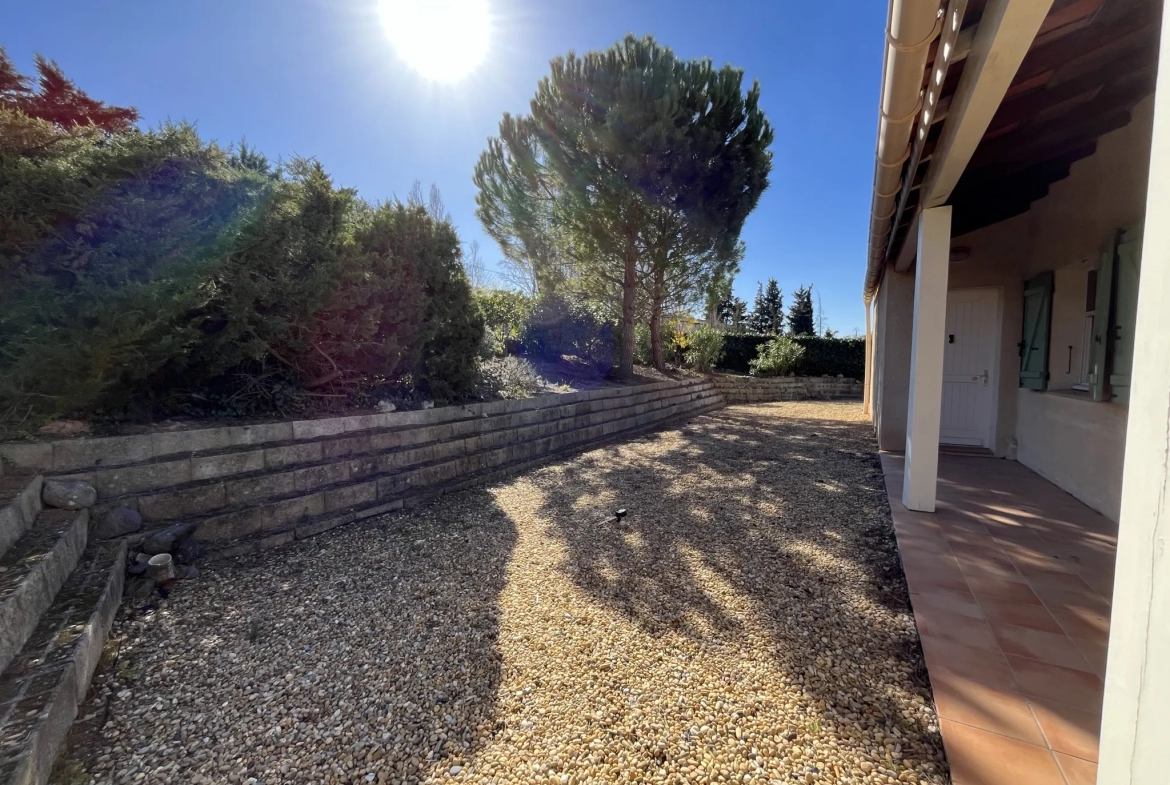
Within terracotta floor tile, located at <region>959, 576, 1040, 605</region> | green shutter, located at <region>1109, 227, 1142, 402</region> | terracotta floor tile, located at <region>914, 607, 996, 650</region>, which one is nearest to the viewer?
terracotta floor tile, located at <region>914, 607, 996, 650</region>

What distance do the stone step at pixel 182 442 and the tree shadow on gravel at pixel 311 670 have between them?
32.7 inches

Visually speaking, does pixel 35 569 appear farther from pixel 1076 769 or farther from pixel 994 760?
pixel 1076 769

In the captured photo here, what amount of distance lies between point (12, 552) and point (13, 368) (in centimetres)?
116

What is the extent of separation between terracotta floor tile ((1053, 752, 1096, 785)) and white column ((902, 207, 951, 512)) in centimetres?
260

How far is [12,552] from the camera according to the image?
2043 millimetres

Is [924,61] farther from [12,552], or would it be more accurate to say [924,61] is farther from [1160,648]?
[12,552]

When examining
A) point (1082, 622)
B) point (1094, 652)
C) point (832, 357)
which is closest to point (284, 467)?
point (1094, 652)

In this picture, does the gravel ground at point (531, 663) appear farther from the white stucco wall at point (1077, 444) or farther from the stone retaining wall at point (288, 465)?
the white stucco wall at point (1077, 444)

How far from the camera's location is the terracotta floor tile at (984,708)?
1.70m

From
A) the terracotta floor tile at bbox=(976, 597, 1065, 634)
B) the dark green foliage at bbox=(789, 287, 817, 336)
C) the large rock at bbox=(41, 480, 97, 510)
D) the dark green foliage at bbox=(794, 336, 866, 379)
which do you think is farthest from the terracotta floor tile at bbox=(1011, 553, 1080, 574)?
the dark green foliage at bbox=(789, 287, 817, 336)

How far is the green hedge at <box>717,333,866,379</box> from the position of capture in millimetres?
16625

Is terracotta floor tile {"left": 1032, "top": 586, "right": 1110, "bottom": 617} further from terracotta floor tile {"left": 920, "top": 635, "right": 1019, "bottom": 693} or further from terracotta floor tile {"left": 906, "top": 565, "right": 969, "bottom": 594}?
terracotta floor tile {"left": 920, "top": 635, "right": 1019, "bottom": 693}

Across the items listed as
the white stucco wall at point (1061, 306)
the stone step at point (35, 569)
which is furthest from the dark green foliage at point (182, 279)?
the white stucco wall at point (1061, 306)

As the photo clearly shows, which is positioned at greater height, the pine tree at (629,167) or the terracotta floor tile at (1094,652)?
the pine tree at (629,167)
